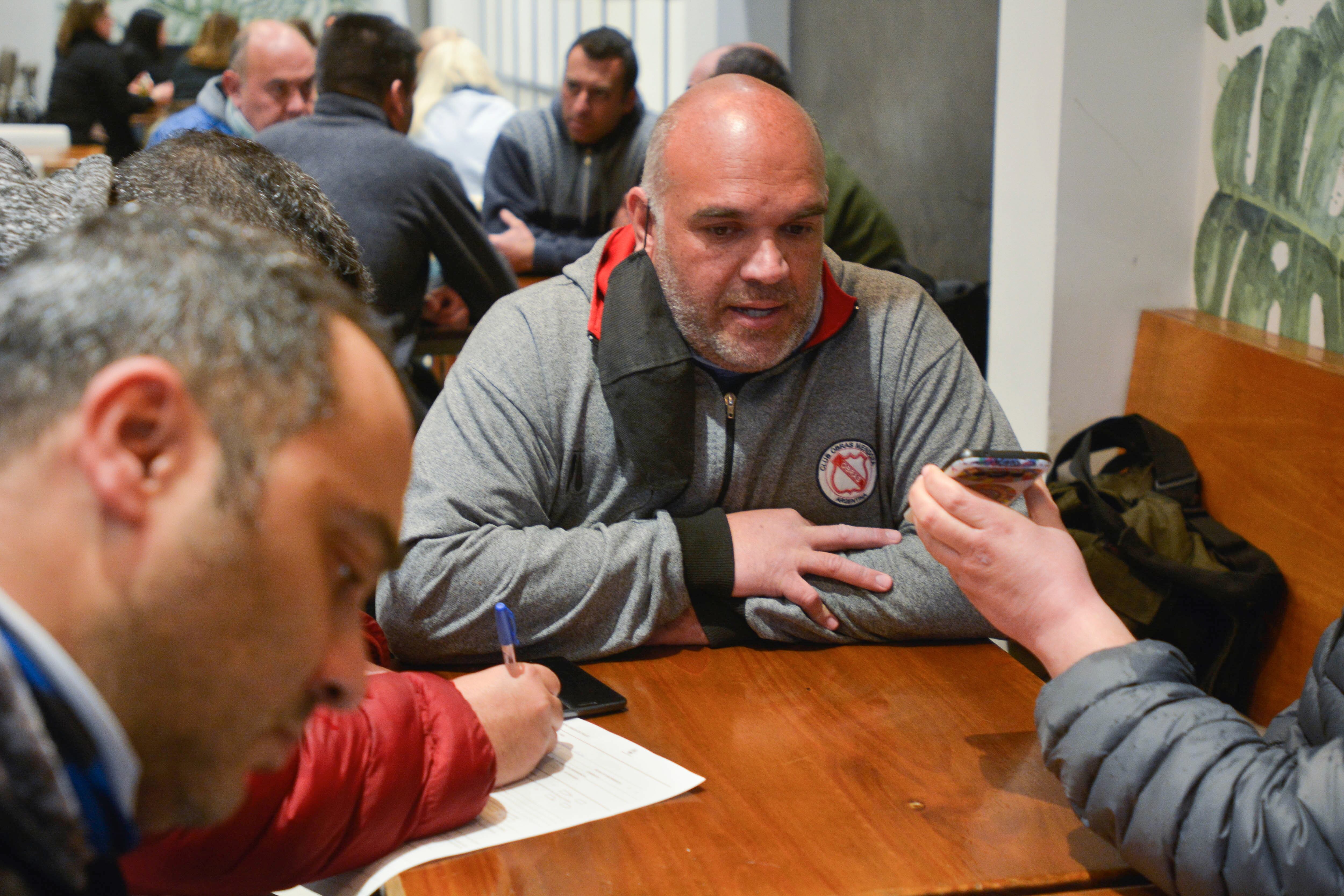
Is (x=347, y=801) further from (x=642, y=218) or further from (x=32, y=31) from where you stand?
(x=32, y=31)

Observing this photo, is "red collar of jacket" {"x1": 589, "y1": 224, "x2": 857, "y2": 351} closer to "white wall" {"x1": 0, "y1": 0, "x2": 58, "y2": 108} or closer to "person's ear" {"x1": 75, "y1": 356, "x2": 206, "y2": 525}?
"person's ear" {"x1": 75, "y1": 356, "x2": 206, "y2": 525}

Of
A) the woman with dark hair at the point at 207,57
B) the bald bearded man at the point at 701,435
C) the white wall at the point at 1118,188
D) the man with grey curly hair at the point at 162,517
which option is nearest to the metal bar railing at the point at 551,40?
the woman with dark hair at the point at 207,57

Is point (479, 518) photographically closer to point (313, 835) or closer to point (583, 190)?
point (313, 835)

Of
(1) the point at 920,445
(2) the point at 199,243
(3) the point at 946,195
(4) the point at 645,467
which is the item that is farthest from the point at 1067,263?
(2) the point at 199,243

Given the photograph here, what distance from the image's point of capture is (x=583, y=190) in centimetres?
454

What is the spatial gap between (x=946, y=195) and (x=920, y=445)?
313cm

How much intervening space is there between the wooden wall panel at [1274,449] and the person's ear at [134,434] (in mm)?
2172

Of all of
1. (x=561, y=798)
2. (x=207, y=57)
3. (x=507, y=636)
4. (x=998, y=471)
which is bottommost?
(x=561, y=798)

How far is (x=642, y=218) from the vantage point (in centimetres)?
189

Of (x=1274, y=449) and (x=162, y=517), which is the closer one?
(x=162, y=517)

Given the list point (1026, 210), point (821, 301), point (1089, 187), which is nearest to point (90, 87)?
point (1026, 210)

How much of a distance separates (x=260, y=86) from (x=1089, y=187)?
3.02 meters

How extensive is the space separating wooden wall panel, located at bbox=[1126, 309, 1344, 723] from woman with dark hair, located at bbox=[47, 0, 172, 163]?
6583mm

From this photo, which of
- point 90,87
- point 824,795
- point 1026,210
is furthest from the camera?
point 90,87
